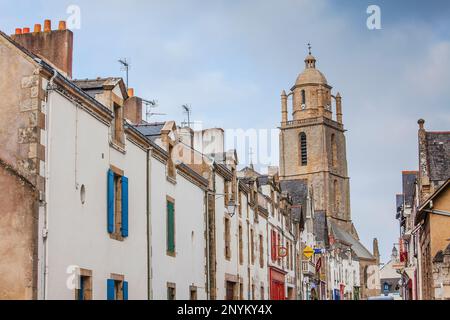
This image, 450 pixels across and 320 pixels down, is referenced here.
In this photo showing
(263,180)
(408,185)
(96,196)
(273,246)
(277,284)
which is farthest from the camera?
(408,185)

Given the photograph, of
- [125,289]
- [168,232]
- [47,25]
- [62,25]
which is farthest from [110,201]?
[168,232]

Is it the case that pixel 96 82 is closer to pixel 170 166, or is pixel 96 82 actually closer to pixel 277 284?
pixel 170 166

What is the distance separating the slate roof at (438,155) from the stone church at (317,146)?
3324 inches

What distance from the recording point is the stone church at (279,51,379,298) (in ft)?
397

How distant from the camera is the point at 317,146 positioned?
12344 cm

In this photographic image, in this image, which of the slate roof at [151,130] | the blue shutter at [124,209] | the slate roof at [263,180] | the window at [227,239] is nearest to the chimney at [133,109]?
the slate roof at [151,130]

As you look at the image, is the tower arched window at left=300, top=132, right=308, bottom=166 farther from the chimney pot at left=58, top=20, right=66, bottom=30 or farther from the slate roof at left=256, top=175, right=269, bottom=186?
the chimney pot at left=58, top=20, right=66, bottom=30

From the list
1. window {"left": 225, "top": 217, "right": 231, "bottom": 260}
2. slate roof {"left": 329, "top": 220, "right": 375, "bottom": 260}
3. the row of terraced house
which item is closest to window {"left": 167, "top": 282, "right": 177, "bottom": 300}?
the row of terraced house

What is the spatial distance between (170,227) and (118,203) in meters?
4.49

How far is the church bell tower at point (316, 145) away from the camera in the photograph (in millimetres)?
121562

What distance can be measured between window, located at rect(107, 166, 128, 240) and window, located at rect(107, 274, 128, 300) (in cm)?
92

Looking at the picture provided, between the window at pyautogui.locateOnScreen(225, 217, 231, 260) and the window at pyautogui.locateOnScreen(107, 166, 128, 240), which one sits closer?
the window at pyautogui.locateOnScreen(107, 166, 128, 240)
